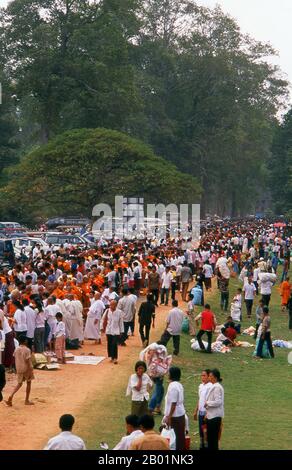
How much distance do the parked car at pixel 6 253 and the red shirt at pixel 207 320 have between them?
1228cm

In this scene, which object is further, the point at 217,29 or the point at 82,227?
the point at 217,29

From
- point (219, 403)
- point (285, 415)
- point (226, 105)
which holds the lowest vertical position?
point (285, 415)

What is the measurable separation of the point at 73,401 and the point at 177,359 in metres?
5.48

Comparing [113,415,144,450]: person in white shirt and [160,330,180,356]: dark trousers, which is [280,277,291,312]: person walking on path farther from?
[113,415,144,450]: person in white shirt

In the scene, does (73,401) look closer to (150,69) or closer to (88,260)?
(88,260)

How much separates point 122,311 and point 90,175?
27.2 m

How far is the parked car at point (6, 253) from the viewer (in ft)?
108

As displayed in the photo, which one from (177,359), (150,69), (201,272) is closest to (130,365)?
(177,359)

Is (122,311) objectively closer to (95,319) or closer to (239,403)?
(95,319)

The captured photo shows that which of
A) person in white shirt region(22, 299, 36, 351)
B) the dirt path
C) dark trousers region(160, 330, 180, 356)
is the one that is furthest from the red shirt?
person in white shirt region(22, 299, 36, 351)

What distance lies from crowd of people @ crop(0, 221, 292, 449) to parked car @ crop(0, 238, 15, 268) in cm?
123

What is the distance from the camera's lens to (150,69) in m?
76.8

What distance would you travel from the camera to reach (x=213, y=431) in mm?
12289

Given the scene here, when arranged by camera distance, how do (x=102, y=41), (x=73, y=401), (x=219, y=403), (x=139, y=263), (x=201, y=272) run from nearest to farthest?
1. (x=219, y=403)
2. (x=73, y=401)
3. (x=139, y=263)
4. (x=201, y=272)
5. (x=102, y=41)
